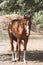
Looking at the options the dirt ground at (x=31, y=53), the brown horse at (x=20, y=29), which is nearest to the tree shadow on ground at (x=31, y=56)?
the dirt ground at (x=31, y=53)

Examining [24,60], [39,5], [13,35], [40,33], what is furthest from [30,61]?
[40,33]

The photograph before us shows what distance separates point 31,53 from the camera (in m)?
11.9

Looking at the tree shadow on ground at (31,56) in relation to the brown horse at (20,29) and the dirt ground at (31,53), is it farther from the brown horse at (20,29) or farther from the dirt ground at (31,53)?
the brown horse at (20,29)

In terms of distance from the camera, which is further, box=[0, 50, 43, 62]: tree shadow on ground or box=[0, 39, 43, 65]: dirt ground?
box=[0, 50, 43, 62]: tree shadow on ground

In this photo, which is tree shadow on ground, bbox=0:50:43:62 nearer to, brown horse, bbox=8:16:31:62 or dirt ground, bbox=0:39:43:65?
dirt ground, bbox=0:39:43:65

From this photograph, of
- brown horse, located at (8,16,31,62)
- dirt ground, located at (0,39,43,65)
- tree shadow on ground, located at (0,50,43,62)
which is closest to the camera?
brown horse, located at (8,16,31,62)

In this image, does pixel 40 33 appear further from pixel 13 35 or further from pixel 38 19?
pixel 13 35

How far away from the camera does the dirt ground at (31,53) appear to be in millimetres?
9875

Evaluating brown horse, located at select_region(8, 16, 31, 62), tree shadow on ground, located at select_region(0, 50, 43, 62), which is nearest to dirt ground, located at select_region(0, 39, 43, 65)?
tree shadow on ground, located at select_region(0, 50, 43, 62)

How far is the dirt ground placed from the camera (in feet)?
32.4

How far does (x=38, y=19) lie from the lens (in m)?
19.5

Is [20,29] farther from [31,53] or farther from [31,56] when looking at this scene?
[31,53]

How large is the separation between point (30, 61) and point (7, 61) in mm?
858

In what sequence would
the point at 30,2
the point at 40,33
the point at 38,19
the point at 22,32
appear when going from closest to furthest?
the point at 30,2 → the point at 22,32 → the point at 40,33 → the point at 38,19
